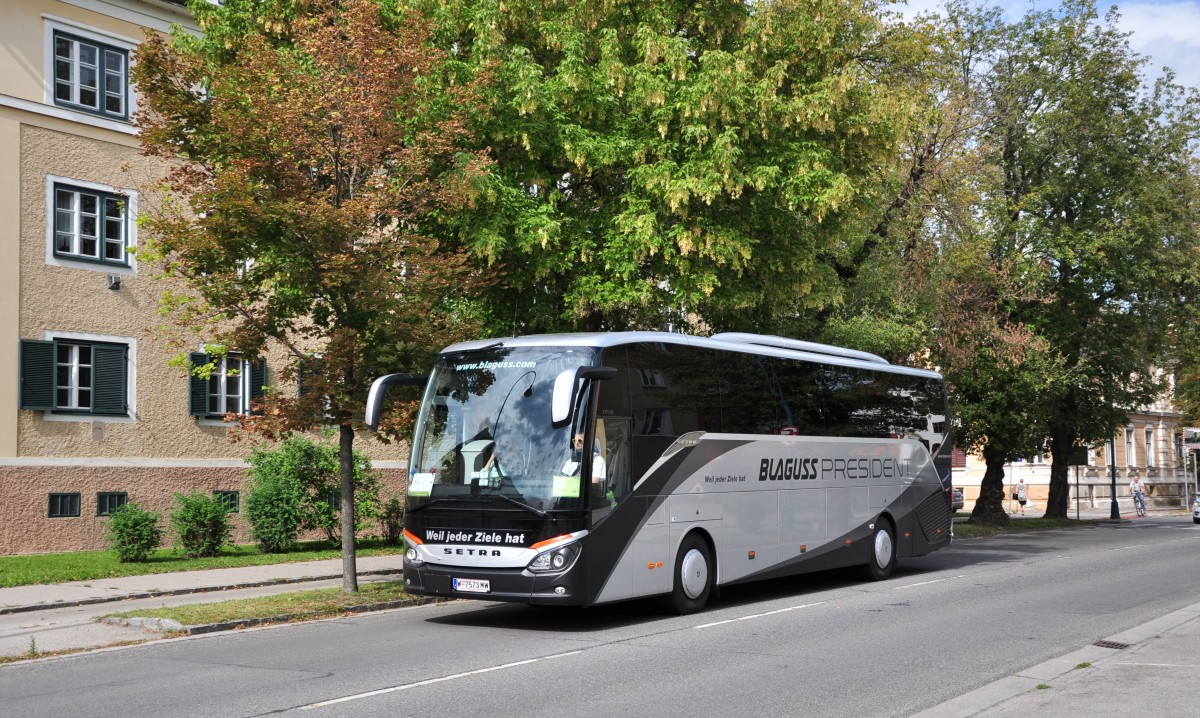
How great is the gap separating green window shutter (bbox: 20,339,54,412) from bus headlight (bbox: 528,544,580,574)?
14895 mm

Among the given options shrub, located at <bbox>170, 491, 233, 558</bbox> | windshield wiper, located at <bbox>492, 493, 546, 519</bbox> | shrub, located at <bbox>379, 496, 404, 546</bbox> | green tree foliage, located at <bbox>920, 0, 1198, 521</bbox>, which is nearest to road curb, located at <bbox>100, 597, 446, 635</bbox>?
windshield wiper, located at <bbox>492, 493, 546, 519</bbox>

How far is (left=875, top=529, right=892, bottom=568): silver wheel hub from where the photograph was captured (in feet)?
62.4

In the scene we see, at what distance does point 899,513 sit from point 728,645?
9.00 meters

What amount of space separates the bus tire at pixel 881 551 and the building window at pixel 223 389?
1404cm

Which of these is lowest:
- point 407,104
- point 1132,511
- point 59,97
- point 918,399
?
point 1132,511

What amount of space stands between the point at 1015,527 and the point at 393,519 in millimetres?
20571

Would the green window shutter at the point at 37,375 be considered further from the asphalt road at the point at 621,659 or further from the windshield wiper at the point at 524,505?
the windshield wiper at the point at 524,505

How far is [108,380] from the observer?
2453 cm

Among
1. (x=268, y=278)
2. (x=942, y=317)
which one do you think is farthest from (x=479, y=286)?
(x=942, y=317)

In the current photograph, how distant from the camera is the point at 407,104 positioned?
1703 centimetres

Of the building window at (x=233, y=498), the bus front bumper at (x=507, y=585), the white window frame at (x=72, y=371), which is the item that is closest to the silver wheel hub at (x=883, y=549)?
the bus front bumper at (x=507, y=585)

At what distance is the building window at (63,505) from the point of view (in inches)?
910

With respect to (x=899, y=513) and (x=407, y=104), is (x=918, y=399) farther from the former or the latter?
(x=407, y=104)

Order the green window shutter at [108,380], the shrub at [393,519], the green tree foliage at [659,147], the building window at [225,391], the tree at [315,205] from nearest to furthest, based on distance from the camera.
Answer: the tree at [315,205] < the green tree foliage at [659,147] < the green window shutter at [108,380] < the shrub at [393,519] < the building window at [225,391]
